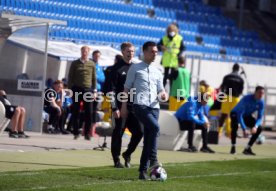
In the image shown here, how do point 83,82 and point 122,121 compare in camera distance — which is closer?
point 122,121

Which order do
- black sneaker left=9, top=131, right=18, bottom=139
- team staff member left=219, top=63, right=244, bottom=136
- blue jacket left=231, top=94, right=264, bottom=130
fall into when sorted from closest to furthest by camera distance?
black sneaker left=9, top=131, right=18, bottom=139, blue jacket left=231, top=94, right=264, bottom=130, team staff member left=219, top=63, right=244, bottom=136

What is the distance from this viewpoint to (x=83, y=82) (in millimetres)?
20609

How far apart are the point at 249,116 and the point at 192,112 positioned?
1.62 meters

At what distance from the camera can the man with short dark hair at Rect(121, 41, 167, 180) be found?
1341 centimetres

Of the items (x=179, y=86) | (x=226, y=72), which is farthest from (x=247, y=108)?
(x=226, y=72)

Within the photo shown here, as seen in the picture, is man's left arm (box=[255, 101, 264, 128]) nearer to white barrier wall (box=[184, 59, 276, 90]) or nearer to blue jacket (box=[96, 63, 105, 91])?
blue jacket (box=[96, 63, 105, 91])

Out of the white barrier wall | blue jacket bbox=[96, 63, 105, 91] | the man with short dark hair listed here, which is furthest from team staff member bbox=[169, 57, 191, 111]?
the man with short dark hair

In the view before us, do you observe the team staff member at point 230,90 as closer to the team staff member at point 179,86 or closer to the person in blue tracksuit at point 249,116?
the team staff member at point 179,86

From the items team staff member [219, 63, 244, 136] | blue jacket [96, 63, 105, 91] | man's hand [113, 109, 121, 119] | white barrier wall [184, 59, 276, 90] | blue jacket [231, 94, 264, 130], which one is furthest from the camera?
white barrier wall [184, 59, 276, 90]

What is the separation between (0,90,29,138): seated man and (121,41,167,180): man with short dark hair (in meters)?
6.54

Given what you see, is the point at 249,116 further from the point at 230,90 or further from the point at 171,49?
the point at 230,90

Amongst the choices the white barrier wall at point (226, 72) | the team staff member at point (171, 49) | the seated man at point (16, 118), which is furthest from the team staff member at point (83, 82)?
the white barrier wall at point (226, 72)

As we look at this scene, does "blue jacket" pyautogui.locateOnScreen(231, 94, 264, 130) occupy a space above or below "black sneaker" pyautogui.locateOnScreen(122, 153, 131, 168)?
above

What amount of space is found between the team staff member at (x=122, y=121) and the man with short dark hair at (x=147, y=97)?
4.07 ft
